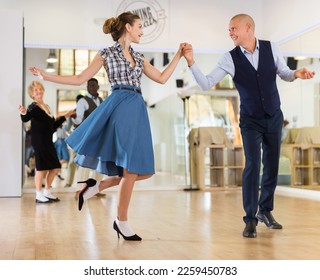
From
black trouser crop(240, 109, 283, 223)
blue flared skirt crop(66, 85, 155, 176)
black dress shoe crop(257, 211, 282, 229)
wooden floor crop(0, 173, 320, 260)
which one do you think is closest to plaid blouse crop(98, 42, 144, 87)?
blue flared skirt crop(66, 85, 155, 176)

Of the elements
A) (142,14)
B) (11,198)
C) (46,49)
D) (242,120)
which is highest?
(142,14)

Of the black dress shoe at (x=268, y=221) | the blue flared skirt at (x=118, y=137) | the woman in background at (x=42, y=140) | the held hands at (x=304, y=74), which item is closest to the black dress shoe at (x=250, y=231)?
the black dress shoe at (x=268, y=221)

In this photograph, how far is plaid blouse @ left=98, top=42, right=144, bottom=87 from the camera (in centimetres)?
341

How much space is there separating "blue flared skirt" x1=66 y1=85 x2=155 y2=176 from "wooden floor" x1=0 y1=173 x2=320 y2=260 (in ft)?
1.55

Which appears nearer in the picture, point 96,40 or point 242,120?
point 242,120

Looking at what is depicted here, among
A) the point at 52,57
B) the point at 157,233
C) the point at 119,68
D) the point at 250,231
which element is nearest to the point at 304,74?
the point at 250,231

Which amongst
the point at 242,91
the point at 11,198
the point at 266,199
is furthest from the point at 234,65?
the point at 11,198

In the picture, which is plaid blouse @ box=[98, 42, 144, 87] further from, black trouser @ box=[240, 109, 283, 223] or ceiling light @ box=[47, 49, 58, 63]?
ceiling light @ box=[47, 49, 58, 63]

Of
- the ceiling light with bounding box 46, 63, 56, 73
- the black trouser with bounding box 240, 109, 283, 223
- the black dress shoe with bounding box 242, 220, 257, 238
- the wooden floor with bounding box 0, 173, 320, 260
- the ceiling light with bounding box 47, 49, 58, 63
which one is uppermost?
the ceiling light with bounding box 47, 49, 58, 63

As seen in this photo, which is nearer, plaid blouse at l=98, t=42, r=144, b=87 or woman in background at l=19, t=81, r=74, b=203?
plaid blouse at l=98, t=42, r=144, b=87

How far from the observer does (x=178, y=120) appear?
348 inches

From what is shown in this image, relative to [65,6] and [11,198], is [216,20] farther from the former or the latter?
[11,198]

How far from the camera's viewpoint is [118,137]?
3293mm

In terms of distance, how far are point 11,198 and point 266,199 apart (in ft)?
12.9
